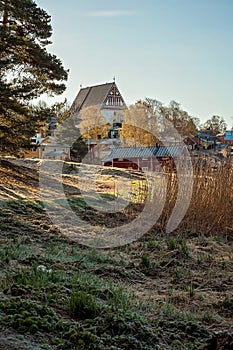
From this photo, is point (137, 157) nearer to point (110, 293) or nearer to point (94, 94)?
point (110, 293)

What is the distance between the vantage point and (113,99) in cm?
3300

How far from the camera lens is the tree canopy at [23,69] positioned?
9.80 metres

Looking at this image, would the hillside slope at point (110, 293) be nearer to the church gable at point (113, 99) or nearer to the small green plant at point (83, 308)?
the small green plant at point (83, 308)

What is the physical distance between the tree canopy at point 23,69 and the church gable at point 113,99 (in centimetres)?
2087

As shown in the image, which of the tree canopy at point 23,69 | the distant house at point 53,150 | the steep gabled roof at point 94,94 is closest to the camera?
the tree canopy at point 23,69

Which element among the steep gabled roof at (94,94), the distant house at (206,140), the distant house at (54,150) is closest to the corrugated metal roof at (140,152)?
the distant house at (206,140)

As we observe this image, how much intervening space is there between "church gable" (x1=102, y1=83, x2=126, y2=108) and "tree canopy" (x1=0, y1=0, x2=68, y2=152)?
20869 millimetres

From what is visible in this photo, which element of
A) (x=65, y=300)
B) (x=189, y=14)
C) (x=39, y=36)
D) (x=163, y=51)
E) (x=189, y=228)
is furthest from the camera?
(x=39, y=36)

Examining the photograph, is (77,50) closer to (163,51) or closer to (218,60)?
(163,51)

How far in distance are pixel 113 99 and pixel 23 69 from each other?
23.0 m

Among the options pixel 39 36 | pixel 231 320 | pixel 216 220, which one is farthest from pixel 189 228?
pixel 39 36

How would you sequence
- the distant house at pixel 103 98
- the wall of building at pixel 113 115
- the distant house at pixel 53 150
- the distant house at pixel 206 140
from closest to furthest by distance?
the distant house at pixel 206 140
the distant house at pixel 53 150
the wall of building at pixel 113 115
the distant house at pixel 103 98

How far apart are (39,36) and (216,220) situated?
6.28 m

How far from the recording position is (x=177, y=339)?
2383mm
